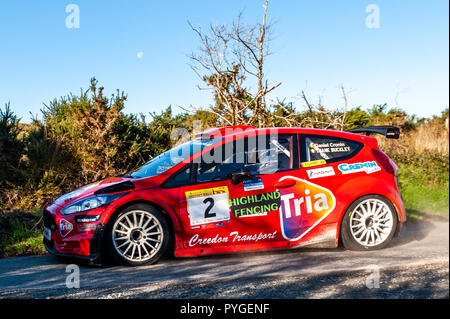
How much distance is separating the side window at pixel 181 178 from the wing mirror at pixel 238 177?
546mm

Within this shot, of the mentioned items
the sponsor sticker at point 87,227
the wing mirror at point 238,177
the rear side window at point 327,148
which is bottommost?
the sponsor sticker at point 87,227

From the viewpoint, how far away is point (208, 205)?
18.3ft

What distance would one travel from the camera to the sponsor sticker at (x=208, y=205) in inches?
217

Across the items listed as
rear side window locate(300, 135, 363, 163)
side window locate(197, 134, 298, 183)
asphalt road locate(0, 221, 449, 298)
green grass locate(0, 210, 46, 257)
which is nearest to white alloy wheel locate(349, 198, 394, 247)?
asphalt road locate(0, 221, 449, 298)

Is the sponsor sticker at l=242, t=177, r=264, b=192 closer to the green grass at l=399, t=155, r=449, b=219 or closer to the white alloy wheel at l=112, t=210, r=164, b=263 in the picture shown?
the white alloy wheel at l=112, t=210, r=164, b=263

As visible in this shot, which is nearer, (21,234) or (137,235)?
(137,235)

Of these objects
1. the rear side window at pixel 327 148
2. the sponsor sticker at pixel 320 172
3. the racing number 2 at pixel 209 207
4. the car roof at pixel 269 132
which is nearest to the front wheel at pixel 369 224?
the sponsor sticker at pixel 320 172

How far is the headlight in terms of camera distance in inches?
209

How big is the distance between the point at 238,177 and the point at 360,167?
1775 millimetres

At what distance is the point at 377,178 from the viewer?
6.07 metres

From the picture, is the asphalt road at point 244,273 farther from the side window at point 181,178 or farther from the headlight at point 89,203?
the side window at point 181,178

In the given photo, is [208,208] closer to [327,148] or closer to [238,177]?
[238,177]

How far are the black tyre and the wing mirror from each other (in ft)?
3.23

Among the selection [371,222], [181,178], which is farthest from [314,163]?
[181,178]
